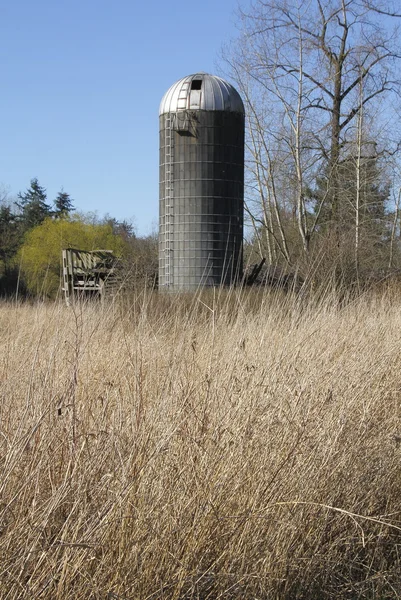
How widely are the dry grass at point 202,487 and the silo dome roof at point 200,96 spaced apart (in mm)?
11583

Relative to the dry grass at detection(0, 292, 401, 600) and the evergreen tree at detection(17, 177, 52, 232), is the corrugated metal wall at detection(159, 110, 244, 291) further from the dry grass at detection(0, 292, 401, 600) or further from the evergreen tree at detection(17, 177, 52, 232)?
the evergreen tree at detection(17, 177, 52, 232)

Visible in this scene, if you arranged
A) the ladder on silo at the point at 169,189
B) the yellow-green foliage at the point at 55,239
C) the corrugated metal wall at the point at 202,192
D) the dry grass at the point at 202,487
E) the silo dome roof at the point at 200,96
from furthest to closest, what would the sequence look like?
the yellow-green foliage at the point at 55,239 → the ladder on silo at the point at 169,189 → the silo dome roof at the point at 200,96 → the corrugated metal wall at the point at 202,192 → the dry grass at the point at 202,487

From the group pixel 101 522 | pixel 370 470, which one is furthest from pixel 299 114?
pixel 101 522

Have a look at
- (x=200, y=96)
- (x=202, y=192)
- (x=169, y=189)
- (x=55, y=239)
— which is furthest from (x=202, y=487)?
(x=55, y=239)

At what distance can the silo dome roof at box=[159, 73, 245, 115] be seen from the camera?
15750mm

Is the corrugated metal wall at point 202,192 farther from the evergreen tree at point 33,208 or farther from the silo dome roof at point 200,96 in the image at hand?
the evergreen tree at point 33,208

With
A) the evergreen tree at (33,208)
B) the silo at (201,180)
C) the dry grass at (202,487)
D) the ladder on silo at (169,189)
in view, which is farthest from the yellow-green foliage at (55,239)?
the dry grass at (202,487)

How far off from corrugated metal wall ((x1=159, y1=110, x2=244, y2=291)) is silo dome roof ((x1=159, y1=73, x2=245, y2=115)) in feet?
0.47

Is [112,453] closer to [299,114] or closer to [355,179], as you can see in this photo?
[299,114]

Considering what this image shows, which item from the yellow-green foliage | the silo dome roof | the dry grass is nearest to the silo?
the silo dome roof

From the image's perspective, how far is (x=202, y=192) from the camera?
15633 mm

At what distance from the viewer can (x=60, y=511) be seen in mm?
2988

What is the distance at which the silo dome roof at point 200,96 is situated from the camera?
15750mm

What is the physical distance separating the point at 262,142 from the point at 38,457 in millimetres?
20467
